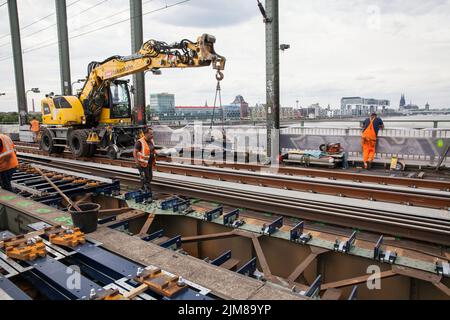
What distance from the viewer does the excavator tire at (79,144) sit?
14.1m

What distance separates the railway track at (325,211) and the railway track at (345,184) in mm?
902

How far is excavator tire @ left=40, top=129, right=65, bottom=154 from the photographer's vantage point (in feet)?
52.3

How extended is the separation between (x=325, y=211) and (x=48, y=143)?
48.8 ft

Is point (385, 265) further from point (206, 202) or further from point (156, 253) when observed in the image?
point (206, 202)

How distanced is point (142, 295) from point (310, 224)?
3.60 metres

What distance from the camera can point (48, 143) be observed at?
16.5 metres

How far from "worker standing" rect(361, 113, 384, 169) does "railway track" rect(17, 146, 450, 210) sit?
9.12 ft

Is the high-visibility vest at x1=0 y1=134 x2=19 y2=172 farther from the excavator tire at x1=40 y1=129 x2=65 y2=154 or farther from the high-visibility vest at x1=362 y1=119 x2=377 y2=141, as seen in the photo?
the high-visibility vest at x1=362 y1=119 x2=377 y2=141

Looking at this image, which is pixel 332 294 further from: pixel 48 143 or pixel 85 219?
pixel 48 143

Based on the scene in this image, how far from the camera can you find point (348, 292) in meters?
4.48

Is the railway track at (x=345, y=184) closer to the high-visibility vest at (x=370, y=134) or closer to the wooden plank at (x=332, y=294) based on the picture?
the high-visibility vest at (x=370, y=134)

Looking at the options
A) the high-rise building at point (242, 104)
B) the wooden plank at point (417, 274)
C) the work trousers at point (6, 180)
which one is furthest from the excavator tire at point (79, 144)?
the wooden plank at point (417, 274)

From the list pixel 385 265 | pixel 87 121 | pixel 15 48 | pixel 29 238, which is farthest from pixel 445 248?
pixel 15 48

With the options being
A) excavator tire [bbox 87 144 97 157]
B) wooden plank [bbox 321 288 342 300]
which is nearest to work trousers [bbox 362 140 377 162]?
wooden plank [bbox 321 288 342 300]
